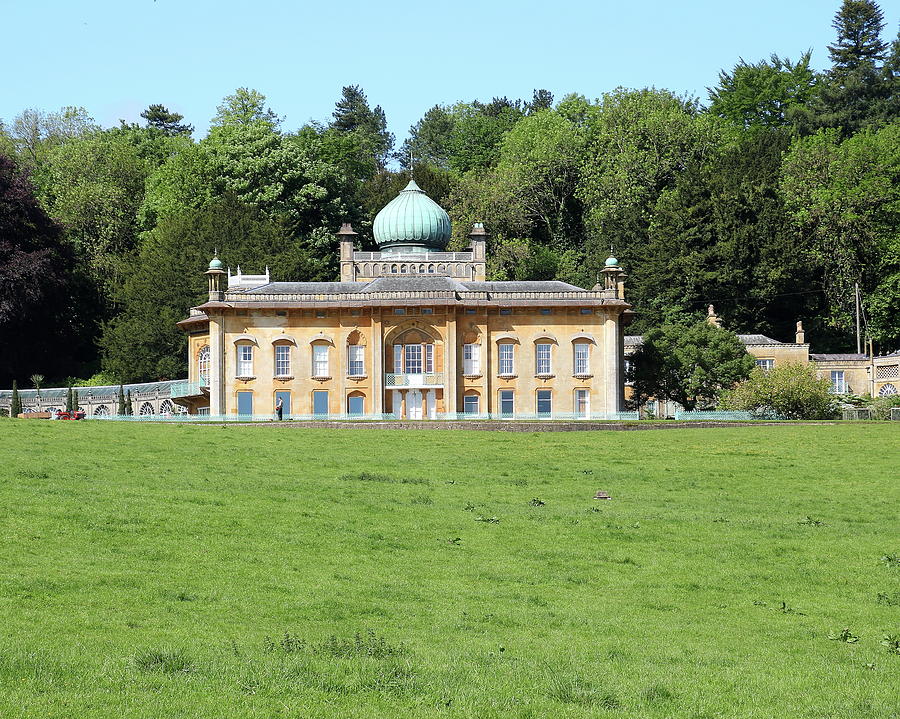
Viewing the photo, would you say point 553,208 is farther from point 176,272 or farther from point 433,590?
point 433,590

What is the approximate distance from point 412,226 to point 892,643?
66649 millimetres

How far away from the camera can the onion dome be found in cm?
8169

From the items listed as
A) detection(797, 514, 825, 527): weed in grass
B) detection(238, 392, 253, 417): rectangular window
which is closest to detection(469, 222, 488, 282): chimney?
detection(238, 392, 253, 417): rectangular window

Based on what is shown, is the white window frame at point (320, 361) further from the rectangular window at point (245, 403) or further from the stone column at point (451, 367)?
the stone column at point (451, 367)

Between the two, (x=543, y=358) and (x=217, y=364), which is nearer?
(x=217, y=364)

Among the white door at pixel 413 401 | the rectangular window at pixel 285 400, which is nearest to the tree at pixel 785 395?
the white door at pixel 413 401

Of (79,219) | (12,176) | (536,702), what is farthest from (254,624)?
(79,219)

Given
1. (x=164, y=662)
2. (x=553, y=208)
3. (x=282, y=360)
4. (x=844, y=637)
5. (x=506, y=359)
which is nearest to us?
(x=164, y=662)

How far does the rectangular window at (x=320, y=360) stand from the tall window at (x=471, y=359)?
761cm

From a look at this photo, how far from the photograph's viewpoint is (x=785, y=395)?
66000mm

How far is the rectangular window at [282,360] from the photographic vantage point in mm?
72688

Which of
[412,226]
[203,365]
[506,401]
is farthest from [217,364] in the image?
[412,226]

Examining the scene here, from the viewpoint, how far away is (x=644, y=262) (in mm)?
91250

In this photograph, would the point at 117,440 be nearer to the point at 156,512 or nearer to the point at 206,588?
the point at 156,512
